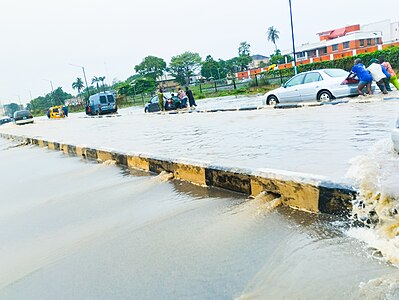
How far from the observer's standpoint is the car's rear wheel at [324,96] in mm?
14227

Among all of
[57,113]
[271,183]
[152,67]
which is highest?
[152,67]

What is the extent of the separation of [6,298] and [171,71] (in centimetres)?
9526

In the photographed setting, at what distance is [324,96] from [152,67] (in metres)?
86.8

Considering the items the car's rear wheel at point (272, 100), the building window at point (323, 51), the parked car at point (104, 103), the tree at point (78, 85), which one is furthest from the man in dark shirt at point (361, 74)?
the tree at point (78, 85)

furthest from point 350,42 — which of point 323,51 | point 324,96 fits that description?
point 324,96

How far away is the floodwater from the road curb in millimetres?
135

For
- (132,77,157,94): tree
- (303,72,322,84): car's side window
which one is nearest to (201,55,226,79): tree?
(132,77,157,94): tree

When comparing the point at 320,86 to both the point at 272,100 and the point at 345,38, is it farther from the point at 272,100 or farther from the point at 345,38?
the point at 345,38

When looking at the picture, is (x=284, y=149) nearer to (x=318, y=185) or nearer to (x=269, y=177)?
(x=269, y=177)

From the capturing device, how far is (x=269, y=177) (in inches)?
182

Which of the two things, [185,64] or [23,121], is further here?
[185,64]

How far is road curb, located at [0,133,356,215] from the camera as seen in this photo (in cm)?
383

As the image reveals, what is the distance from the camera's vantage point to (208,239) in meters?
3.80

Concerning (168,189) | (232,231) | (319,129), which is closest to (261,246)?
(232,231)
